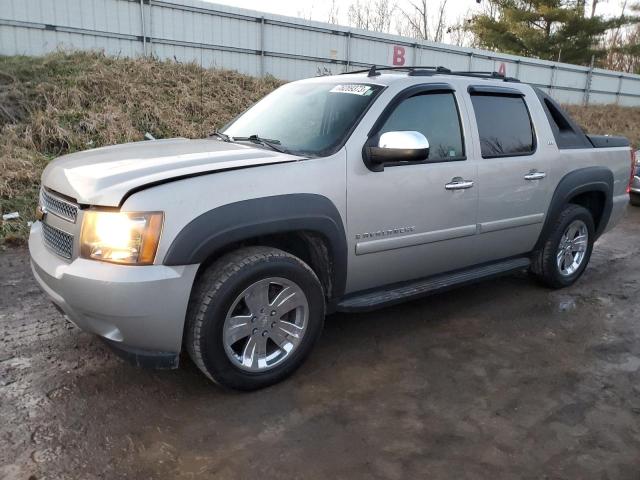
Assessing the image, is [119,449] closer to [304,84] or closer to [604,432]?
[604,432]

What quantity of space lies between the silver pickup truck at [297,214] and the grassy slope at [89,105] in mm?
3794

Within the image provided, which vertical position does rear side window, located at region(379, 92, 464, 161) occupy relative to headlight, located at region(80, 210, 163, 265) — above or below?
above

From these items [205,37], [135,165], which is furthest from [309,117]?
[205,37]

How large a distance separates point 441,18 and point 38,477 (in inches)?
1685

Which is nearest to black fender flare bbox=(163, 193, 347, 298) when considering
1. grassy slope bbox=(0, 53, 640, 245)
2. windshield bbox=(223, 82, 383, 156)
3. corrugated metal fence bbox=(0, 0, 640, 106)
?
windshield bbox=(223, 82, 383, 156)

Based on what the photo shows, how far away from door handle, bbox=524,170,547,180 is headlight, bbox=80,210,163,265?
296 centimetres

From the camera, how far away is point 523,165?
4246mm

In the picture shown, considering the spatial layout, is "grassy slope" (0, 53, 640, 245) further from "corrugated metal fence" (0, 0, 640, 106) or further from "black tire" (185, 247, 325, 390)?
"black tire" (185, 247, 325, 390)

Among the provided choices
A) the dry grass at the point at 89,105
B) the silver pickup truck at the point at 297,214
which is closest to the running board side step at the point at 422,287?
the silver pickup truck at the point at 297,214

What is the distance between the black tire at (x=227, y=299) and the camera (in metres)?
2.81

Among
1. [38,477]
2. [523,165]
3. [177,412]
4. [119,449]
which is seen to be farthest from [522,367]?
[38,477]

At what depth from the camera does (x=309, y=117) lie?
12.2ft

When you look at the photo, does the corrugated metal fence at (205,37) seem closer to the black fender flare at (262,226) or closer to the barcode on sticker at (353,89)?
the barcode on sticker at (353,89)

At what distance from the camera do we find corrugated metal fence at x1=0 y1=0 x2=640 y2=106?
1051cm
